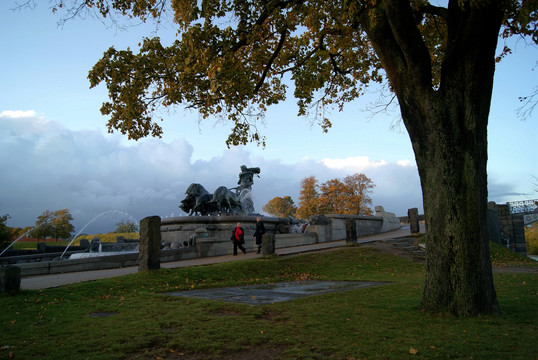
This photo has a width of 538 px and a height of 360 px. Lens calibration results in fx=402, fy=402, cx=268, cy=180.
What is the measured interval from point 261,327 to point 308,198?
2370 inches

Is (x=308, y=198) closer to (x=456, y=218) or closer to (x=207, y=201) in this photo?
(x=207, y=201)

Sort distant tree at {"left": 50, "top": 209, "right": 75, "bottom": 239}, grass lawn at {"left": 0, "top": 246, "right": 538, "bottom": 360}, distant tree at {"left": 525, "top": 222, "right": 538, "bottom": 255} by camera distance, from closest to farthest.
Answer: grass lawn at {"left": 0, "top": 246, "right": 538, "bottom": 360} < distant tree at {"left": 525, "top": 222, "right": 538, "bottom": 255} < distant tree at {"left": 50, "top": 209, "right": 75, "bottom": 239}

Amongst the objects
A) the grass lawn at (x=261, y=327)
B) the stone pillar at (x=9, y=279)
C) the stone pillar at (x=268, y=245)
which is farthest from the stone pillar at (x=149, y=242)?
the stone pillar at (x=268, y=245)

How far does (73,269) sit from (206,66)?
10.5 meters

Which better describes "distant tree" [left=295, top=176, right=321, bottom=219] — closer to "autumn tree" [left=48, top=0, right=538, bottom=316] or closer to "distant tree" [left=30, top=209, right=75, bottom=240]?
"distant tree" [left=30, top=209, right=75, bottom=240]

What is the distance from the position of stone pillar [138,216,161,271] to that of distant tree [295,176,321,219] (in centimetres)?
5112

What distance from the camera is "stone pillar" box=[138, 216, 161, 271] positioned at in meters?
12.3

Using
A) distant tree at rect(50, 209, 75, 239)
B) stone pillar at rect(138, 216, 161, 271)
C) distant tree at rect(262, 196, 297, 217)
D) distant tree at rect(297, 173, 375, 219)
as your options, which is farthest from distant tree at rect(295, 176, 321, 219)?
stone pillar at rect(138, 216, 161, 271)

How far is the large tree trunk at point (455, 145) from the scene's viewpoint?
235 inches

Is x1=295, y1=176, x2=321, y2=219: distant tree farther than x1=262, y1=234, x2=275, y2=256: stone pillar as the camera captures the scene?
Yes

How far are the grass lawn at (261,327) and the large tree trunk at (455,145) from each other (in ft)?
1.74

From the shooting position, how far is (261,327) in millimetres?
5535

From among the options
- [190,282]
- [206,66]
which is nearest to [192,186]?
[190,282]

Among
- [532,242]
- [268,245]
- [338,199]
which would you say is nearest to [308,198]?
[338,199]
